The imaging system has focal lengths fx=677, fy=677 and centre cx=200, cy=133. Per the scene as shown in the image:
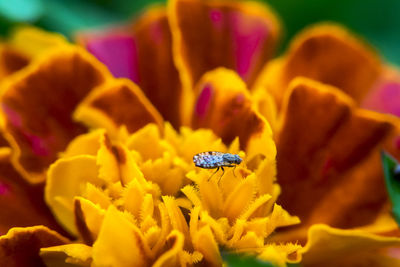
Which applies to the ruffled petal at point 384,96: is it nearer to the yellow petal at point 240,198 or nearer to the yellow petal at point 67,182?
the yellow petal at point 240,198

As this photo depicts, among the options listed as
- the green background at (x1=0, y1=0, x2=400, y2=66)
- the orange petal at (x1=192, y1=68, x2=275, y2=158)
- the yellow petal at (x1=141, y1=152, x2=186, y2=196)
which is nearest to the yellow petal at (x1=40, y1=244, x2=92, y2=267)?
the yellow petal at (x1=141, y1=152, x2=186, y2=196)

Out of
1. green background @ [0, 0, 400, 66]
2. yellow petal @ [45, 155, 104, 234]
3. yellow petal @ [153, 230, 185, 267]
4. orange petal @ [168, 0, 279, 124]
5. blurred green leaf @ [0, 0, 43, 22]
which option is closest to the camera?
yellow petal @ [153, 230, 185, 267]

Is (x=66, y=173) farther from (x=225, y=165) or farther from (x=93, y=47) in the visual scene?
(x=93, y=47)

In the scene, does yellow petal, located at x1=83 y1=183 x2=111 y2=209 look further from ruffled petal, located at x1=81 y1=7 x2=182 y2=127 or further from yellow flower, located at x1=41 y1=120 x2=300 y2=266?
ruffled petal, located at x1=81 y1=7 x2=182 y2=127

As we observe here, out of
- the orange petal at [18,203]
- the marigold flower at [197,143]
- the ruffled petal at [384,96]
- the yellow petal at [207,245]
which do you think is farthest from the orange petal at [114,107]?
Answer: the ruffled petal at [384,96]

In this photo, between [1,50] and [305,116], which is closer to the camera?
[305,116]

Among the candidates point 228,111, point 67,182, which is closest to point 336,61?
point 228,111

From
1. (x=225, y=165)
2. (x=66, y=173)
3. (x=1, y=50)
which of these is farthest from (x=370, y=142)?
(x=1, y=50)
